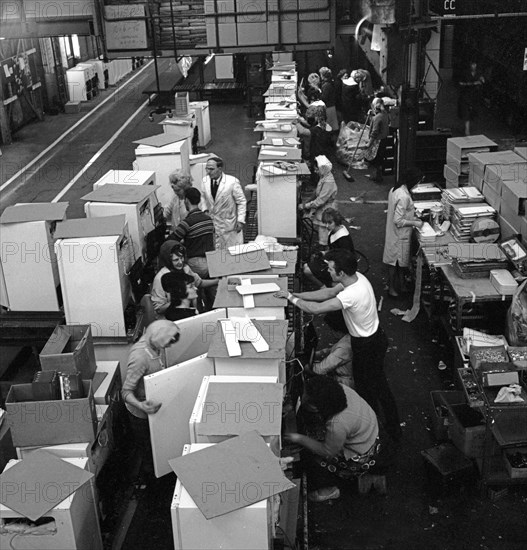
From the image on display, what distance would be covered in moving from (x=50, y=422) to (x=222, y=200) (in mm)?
4055

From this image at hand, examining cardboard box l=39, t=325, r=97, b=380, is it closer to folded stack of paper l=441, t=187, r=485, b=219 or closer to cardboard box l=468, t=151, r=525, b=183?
folded stack of paper l=441, t=187, r=485, b=219

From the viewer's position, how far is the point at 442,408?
6.00m

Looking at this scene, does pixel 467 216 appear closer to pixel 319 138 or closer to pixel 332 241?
pixel 332 241

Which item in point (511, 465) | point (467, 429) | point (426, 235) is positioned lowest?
point (511, 465)

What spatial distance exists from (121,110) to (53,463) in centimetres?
1763

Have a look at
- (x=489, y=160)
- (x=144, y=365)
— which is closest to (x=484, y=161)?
(x=489, y=160)

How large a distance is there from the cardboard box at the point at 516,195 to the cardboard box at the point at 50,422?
15.4 feet

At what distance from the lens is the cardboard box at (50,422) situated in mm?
4664

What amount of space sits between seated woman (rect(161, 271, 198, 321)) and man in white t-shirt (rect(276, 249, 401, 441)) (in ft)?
3.37

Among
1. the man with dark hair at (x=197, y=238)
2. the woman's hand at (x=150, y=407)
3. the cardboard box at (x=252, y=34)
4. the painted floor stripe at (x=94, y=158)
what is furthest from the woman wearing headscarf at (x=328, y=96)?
the woman's hand at (x=150, y=407)

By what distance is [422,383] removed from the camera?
22.5 feet

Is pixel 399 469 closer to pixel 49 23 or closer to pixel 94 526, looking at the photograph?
pixel 94 526

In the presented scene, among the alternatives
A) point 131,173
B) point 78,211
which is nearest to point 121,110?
point 78,211

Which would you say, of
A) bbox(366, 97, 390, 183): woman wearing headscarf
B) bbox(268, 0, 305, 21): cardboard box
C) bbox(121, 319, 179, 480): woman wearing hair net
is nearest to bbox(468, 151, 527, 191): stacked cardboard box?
bbox(366, 97, 390, 183): woman wearing headscarf
